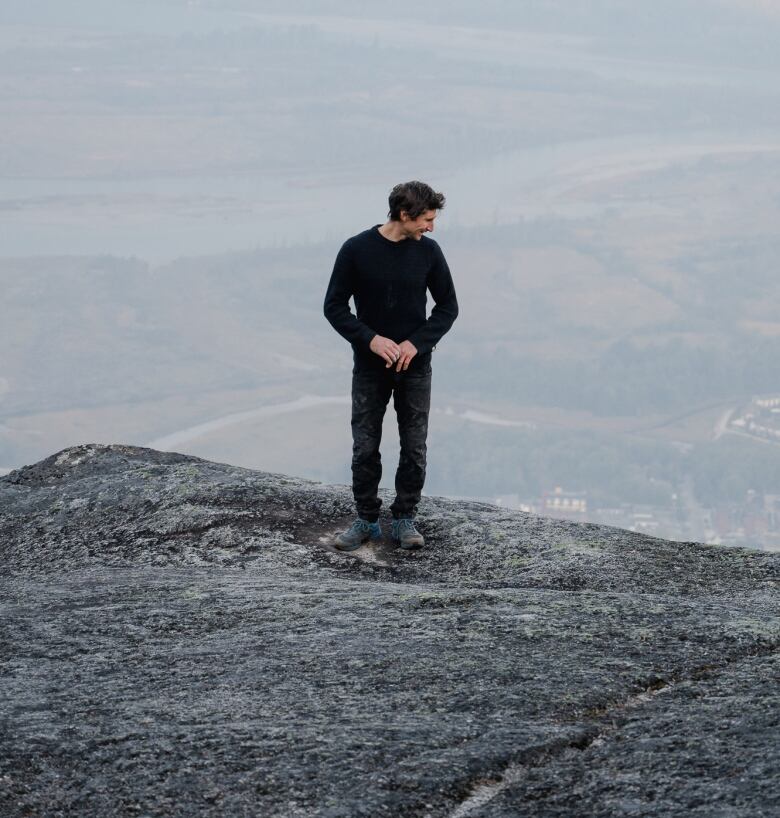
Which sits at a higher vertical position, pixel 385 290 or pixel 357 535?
pixel 385 290

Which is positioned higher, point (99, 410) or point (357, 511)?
point (357, 511)

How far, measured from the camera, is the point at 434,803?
601 centimetres

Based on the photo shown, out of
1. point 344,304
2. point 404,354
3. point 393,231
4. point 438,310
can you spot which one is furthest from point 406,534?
point 393,231

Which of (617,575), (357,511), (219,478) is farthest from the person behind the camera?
(219,478)

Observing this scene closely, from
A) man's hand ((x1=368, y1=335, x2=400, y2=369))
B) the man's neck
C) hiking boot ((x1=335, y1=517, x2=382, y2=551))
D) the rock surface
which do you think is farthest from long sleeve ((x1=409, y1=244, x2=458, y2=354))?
the rock surface

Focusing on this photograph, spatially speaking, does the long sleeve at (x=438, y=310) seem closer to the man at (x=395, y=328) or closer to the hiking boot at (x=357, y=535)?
the man at (x=395, y=328)

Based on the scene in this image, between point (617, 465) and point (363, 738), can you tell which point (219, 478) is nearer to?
point (363, 738)

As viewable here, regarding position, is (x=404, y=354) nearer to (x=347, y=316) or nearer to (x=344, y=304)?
(x=347, y=316)

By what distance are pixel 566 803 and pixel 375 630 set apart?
2.48 meters

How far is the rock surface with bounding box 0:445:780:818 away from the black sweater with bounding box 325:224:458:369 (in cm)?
201

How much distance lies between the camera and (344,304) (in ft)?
34.5

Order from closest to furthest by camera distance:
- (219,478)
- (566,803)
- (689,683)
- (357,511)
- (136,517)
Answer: (566,803)
(689,683)
(357,511)
(136,517)
(219,478)

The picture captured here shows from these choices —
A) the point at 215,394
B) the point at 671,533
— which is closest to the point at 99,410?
the point at 215,394

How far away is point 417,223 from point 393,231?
294 millimetres
